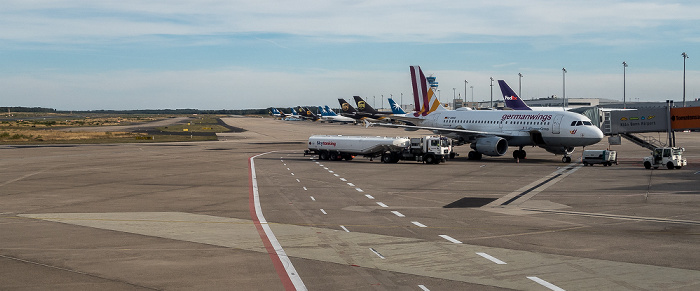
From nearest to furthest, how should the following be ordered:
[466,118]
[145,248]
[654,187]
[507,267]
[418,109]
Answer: [507,267] < [145,248] < [654,187] < [466,118] < [418,109]

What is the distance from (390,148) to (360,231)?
34.3m

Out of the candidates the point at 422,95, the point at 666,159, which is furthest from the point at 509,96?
the point at 666,159

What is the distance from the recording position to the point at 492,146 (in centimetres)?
5834

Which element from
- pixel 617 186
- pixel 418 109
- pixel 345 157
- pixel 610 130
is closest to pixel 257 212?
pixel 617 186

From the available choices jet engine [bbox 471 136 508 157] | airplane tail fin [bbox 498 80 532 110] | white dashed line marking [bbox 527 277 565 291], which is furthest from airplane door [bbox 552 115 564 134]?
airplane tail fin [bbox 498 80 532 110]

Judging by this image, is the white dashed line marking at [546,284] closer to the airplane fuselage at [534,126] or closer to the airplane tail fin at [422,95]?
the airplane fuselage at [534,126]

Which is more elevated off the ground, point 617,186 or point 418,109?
point 418,109

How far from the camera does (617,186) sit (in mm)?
37594

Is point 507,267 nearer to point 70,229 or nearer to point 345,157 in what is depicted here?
point 70,229

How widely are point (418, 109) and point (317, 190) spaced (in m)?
39.4

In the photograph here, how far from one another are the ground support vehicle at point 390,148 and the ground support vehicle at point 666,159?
52.8 feet

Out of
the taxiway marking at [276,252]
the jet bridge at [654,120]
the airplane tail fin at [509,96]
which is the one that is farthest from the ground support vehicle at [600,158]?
the airplane tail fin at [509,96]

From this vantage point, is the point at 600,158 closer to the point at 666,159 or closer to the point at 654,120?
the point at 666,159

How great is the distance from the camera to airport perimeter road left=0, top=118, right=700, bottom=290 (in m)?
16.7
